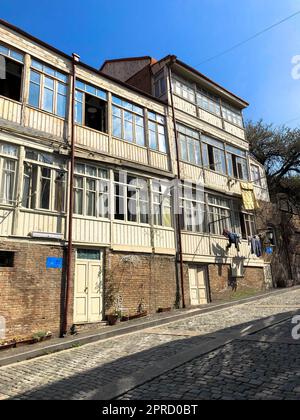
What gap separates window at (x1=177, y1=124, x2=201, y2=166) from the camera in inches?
679

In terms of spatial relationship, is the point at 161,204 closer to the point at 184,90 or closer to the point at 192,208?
the point at 192,208

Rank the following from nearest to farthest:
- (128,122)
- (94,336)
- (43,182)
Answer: (94,336) → (43,182) → (128,122)

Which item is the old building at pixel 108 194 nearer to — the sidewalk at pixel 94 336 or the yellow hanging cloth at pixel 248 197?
the yellow hanging cloth at pixel 248 197

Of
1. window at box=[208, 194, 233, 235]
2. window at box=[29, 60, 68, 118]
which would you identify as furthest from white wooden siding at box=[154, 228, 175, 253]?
window at box=[29, 60, 68, 118]

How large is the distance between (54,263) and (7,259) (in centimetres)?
144

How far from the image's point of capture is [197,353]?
6.73 m

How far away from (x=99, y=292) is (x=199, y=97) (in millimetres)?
12790

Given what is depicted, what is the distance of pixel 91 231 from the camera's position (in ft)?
39.7

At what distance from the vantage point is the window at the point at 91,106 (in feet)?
43.9

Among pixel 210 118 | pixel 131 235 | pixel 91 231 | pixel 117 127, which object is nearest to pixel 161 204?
pixel 131 235

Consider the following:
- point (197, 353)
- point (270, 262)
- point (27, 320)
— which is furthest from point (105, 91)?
point (270, 262)
